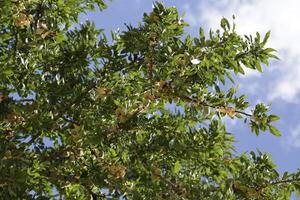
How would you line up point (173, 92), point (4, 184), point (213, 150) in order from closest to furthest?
point (4, 184) < point (173, 92) < point (213, 150)

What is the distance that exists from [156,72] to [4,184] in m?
2.79

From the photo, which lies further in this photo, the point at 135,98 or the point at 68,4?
the point at 68,4

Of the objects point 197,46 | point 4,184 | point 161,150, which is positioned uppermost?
point 197,46

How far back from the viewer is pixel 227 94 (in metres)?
8.49

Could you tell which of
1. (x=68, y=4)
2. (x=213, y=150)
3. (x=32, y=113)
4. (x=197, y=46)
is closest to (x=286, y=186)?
(x=213, y=150)

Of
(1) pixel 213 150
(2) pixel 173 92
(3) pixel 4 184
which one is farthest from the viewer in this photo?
(1) pixel 213 150

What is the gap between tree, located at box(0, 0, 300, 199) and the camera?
7.97m

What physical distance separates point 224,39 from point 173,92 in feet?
4.20

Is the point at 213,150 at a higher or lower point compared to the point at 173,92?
lower

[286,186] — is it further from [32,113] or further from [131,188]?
[32,113]

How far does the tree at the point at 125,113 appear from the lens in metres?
7.97

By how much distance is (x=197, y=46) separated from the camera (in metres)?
8.24

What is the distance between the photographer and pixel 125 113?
25.6ft

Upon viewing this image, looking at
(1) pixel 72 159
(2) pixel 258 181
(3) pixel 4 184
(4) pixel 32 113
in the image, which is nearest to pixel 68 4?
(4) pixel 32 113
